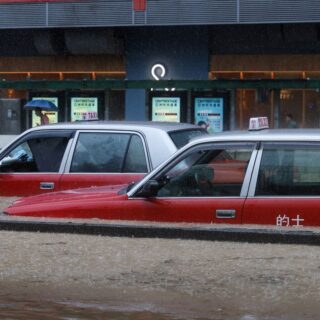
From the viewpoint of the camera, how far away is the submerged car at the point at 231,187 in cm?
746

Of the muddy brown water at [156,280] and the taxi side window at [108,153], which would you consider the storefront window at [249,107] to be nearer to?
the taxi side window at [108,153]

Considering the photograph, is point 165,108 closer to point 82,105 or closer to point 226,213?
point 82,105

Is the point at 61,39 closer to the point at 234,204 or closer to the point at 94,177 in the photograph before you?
the point at 94,177

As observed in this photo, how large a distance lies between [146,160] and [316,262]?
3684 mm

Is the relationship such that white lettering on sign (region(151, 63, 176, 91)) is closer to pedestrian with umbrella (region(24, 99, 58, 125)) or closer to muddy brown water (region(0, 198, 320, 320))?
pedestrian with umbrella (region(24, 99, 58, 125))

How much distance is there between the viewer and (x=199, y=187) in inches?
308

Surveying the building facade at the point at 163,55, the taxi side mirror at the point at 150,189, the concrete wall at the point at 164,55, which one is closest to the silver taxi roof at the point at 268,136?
the taxi side mirror at the point at 150,189

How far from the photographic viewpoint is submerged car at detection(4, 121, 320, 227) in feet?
24.5

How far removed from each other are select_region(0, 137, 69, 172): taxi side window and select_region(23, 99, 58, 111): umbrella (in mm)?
14101

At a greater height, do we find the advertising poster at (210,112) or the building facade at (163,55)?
the building facade at (163,55)

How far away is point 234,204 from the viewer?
761cm

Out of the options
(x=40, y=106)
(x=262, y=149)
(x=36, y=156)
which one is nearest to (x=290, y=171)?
(x=262, y=149)

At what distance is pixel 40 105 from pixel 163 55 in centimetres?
427

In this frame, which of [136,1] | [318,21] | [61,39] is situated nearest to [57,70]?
[61,39]
